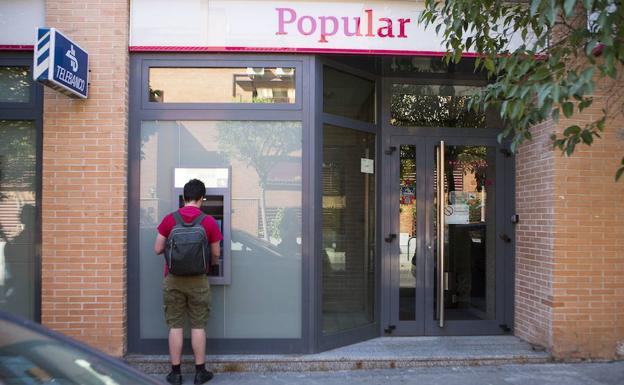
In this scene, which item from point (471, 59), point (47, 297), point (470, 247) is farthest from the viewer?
point (470, 247)

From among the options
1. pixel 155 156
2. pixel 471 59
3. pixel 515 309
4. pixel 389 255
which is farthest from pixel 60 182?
pixel 515 309

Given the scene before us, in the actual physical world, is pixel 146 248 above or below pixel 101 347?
above

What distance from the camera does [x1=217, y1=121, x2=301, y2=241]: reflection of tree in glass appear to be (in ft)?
17.2

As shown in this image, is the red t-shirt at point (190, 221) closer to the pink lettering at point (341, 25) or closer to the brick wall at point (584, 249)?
the pink lettering at point (341, 25)

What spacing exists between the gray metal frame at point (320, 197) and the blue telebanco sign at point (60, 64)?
2278 mm

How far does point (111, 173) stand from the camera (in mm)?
5012

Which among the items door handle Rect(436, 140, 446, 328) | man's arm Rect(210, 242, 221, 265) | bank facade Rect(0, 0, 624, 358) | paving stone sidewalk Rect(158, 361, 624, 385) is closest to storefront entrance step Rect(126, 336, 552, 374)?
paving stone sidewalk Rect(158, 361, 624, 385)

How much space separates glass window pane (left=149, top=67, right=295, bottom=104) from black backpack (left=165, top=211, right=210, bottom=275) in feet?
5.00

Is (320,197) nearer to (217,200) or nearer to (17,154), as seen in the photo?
(217,200)

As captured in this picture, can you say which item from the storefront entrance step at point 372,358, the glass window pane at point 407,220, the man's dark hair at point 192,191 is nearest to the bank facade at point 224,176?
the storefront entrance step at point 372,358

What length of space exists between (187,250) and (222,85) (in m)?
1.87

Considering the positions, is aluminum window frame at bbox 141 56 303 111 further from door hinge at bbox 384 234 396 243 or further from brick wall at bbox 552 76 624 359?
brick wall at bbox 552 76 624 359

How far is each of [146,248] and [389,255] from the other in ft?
8.94

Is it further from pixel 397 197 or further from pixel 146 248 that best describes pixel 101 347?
pixel 397 197
